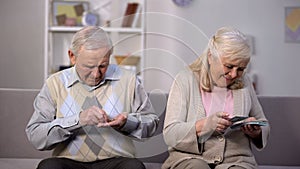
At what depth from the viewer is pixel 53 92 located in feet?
6.64

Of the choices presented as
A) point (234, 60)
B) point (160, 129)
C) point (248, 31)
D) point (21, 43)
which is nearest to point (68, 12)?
point (21, 43)

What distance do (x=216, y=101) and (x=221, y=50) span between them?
215 mm

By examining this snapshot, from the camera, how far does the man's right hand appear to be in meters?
1.83

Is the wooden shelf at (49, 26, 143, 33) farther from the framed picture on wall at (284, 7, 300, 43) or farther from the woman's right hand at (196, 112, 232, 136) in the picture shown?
the woman's right hand at (196, 112, 232, 136)

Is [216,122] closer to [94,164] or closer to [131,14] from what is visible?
[94,164]

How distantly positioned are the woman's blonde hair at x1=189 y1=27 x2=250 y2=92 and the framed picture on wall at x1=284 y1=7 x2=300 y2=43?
2.47 m

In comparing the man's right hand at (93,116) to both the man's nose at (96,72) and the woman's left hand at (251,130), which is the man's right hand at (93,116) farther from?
the woman's left hand at (251,130)

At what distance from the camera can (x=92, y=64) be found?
1935mm

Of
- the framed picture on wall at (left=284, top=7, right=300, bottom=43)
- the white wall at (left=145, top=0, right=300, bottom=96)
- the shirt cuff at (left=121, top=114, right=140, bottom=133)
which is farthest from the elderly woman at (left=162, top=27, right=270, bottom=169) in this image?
the framed picture on wall at (left=284, top=7, right=300, bottom=43)

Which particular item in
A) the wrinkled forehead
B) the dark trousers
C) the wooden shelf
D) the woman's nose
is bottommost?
the dark trousers

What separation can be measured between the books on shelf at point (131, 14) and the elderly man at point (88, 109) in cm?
232

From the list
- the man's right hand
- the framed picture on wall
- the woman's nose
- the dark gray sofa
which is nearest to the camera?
the man's right hand

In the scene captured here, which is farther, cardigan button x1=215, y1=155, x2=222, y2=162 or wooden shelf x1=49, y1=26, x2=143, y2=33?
wooden shelf x1=49, y1=26, x2=143, y2=33

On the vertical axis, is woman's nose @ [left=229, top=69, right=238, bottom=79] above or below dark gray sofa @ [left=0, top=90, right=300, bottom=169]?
above
